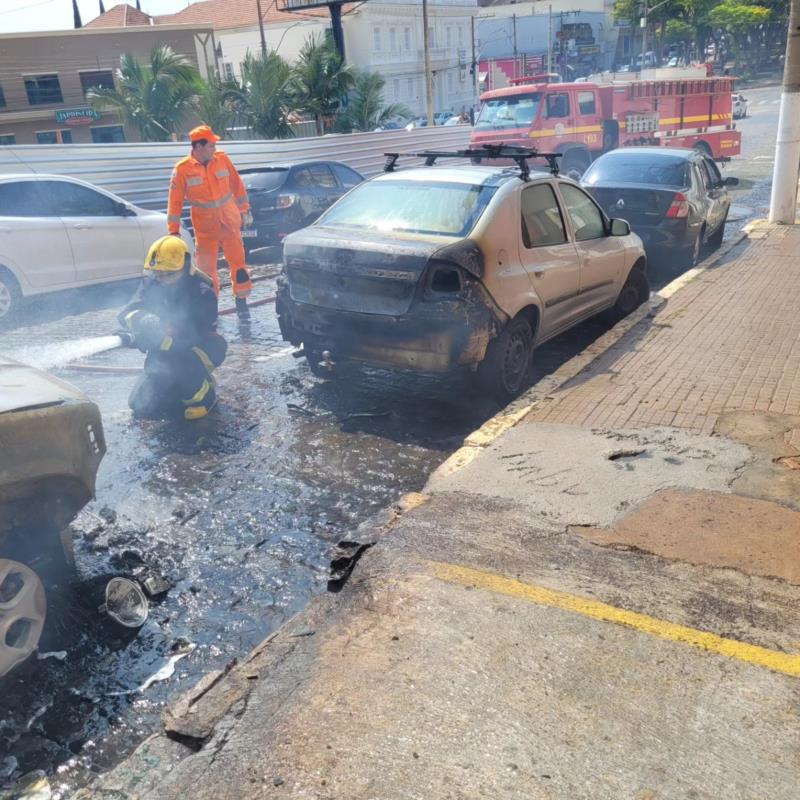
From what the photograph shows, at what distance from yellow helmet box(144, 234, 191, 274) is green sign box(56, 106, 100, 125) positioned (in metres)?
35.1

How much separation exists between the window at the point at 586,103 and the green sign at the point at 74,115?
24.5m

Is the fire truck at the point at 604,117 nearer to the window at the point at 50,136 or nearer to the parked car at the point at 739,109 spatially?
the parked car at the point at 739,109

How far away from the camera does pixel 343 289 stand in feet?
20.3

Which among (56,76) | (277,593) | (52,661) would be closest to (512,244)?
(277,593)

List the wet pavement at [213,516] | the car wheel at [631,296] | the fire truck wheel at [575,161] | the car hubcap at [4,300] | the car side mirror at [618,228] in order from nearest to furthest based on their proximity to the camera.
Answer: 1. the wet pavement at [213,516]
2. the car side mirror at [618,228]
3. the car wheel at [631,296]
4. the car hubcap at [4,300]
5. the fire truck wheel at [575,161]

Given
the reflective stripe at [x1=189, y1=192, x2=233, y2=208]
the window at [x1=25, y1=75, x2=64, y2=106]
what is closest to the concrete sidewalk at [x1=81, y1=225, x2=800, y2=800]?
the reflective stripe at [x1=189, y1=192, x2=233, y2=208]

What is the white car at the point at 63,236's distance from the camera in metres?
9.53

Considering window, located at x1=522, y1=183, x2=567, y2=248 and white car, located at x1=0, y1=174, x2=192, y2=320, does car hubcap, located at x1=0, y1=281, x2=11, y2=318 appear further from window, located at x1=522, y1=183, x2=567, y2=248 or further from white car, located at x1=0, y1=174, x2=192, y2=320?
window, located at x1=522, y1=183, x2=567, y2=248

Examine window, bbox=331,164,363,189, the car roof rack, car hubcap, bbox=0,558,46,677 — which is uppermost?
the car roof rack

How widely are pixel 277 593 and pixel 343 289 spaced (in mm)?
2710

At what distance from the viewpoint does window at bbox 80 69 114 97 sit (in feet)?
124

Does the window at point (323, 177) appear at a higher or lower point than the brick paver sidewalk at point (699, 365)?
higher

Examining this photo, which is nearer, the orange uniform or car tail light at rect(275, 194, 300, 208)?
the orange uniform

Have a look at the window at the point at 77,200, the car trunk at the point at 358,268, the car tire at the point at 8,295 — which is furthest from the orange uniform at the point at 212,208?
the car trunk at the point at 358,268
